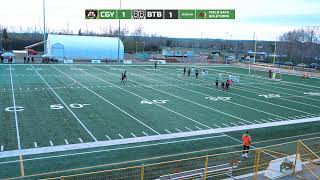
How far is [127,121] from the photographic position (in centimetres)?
1947

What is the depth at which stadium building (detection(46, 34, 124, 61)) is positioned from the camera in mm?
64500

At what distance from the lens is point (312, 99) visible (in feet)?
98.1

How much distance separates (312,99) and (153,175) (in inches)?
879

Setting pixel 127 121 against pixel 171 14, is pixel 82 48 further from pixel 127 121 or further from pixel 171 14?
pixel 127 121

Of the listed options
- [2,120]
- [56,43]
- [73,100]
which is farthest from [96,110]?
[56,43]

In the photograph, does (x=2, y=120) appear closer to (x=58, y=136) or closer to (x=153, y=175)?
(x=58, y=136)

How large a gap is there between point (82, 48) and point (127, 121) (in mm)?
49245
